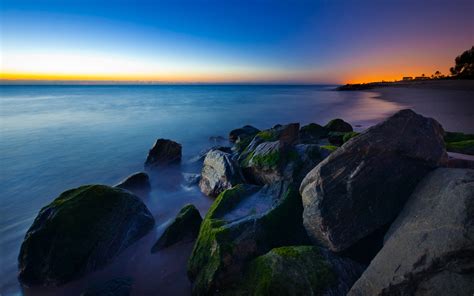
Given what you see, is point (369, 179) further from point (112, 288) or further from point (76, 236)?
point (76, 236)

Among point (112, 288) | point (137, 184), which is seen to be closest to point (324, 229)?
point (112, 288)

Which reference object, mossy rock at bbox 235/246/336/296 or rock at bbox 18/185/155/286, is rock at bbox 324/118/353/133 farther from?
mossy rock at bbox 235/246/336/296

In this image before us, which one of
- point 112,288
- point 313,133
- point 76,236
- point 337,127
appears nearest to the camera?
point 112,288

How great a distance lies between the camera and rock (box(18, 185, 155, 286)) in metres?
5.06

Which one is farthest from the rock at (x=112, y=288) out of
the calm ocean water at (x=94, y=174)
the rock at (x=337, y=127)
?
the rock at (x=337, y=127)

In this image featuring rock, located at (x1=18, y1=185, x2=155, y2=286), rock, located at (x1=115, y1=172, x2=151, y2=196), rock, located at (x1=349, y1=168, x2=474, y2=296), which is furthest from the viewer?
rock, located at (x1=115, y1=172, x2=151, y2=196)

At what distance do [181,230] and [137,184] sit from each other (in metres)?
4.15

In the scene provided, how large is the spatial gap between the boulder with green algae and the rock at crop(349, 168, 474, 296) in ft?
5.45

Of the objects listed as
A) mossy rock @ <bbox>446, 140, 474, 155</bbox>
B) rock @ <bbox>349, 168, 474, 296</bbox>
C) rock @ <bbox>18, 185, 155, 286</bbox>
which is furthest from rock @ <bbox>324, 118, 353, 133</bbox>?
rock @ <bbox>18, 185, 155, 286</bbox>

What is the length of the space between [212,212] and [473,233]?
158 inches

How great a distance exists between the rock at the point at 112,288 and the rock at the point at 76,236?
77 centimetres

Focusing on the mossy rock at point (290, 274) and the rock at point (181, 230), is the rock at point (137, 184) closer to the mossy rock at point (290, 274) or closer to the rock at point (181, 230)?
the rock at point (181, 230)

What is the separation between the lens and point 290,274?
3717mm

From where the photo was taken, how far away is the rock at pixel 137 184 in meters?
9.23
